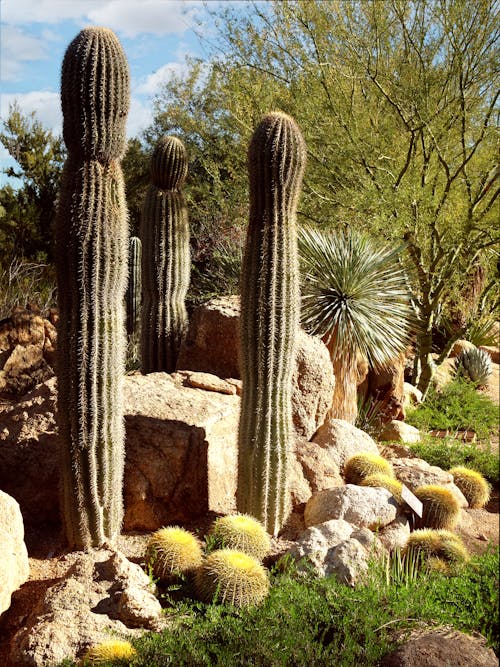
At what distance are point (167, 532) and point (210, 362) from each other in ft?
8.13

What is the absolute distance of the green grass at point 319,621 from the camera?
10.6ft

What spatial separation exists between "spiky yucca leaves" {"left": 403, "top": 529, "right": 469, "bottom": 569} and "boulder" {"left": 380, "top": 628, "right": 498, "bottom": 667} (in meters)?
1.31

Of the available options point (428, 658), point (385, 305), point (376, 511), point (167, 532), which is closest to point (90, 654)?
point (167, 532)

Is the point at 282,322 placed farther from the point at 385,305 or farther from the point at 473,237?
the point at 473,237

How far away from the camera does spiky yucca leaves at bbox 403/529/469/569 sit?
4533 millimetres

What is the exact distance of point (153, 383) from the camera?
570 centimetres

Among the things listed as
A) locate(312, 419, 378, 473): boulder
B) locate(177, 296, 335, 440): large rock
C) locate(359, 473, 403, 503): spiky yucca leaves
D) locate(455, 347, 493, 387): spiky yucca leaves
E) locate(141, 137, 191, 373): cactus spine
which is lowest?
locate(359, 473, 403, 503): spiky yucca leaves

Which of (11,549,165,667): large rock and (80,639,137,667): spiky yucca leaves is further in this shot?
(11,549,165,667): large rock

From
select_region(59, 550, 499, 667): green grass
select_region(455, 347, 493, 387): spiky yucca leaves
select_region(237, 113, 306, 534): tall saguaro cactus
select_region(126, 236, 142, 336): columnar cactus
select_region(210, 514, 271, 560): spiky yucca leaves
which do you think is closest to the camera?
select_region(59, 550, 499, 667): green grass

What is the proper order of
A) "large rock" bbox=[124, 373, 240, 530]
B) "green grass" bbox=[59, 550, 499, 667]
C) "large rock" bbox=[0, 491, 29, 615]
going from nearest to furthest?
"green grass" bbox=[59, 550, 499, 667]
"large rock" bbox=[0, 491, 29, 615]
"large rock" bbox=[124, 373, 240, 530]

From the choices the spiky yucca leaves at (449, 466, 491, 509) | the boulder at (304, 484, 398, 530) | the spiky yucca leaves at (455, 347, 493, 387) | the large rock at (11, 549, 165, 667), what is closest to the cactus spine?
the boulder at (304, 484, 398, 530)

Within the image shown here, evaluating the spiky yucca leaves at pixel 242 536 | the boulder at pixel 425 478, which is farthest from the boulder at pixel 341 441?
the spiky yucca leaves at pixel 242 536

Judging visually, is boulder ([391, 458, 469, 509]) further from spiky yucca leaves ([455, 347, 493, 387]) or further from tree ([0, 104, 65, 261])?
tree ([0, 104, 65, 261])

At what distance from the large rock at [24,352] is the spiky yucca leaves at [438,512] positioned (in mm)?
3971
